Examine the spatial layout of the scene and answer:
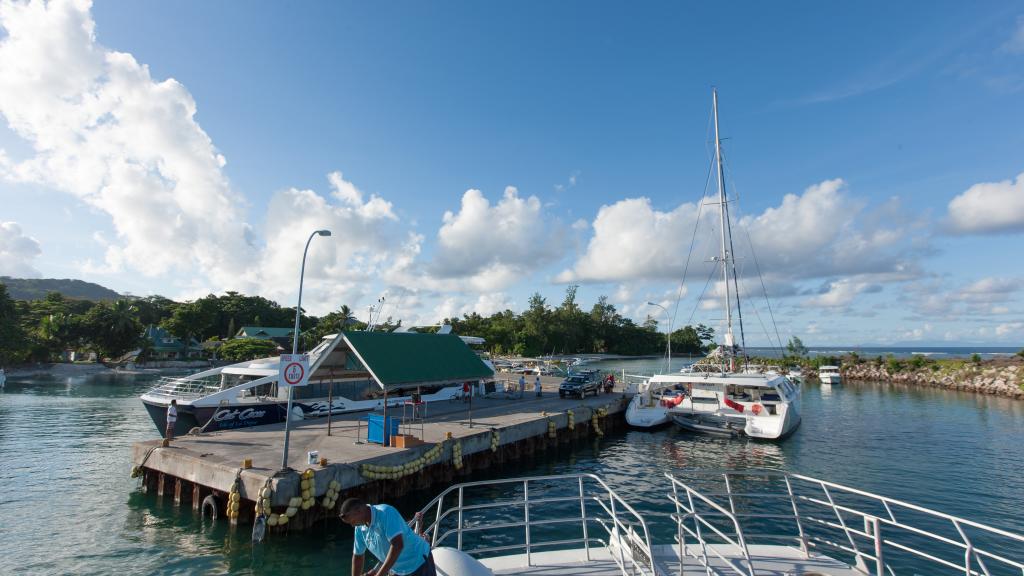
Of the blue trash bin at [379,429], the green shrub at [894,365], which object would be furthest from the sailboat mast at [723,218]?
the green shrub at [894,365]

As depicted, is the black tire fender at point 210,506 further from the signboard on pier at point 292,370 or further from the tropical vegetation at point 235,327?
the tropical vegetation at point 235,327

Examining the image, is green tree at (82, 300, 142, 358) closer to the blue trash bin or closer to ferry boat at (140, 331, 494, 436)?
ferry boat at (140, 331, 494, 436)

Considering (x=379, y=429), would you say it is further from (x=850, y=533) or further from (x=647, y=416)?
(x=647, y=416)

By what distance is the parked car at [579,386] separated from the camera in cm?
3647

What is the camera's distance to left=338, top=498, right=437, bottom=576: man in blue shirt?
5.59 meters

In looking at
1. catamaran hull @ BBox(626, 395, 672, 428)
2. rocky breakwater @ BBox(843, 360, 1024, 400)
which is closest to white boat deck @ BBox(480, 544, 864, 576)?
catamaran hull @ BBox(626, 395, 672, 428)

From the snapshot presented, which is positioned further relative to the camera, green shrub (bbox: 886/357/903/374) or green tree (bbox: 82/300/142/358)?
green tree (bbox: 82/300/142/358)

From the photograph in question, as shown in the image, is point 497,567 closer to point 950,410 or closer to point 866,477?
point 866,477

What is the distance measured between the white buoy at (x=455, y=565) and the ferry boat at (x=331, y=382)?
15.8 metres

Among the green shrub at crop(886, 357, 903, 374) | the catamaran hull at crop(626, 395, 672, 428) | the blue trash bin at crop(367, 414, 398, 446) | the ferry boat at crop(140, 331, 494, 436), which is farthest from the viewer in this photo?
the green shrub at crop(886, 357, 903, 374)

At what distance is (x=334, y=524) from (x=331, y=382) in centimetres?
725

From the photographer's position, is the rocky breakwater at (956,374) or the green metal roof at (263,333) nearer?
the rocky breakwater at (956,374)

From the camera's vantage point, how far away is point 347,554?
43.7ft

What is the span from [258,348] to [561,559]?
82885 millimetres
